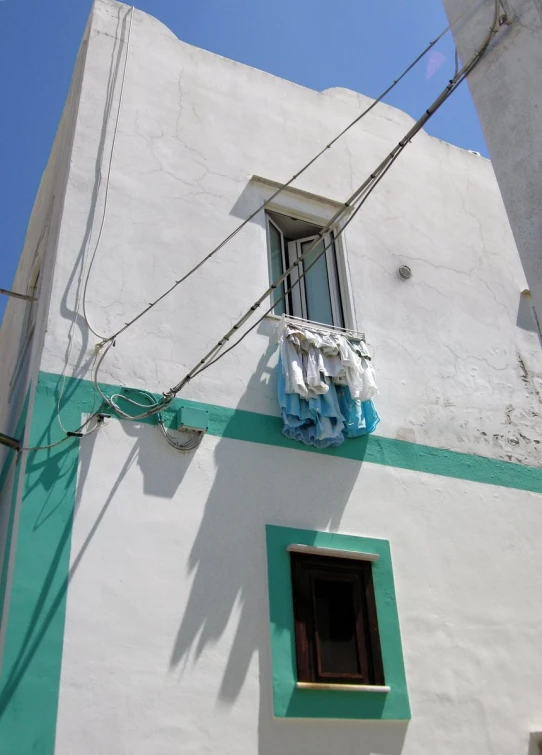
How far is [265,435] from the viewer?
701 cm

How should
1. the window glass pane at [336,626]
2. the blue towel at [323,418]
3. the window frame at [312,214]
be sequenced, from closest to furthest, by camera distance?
the window glass pane at [336,626], the blue towel at [323,418], the window frame at [312,214]

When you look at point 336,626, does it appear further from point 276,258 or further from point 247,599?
point 276,258

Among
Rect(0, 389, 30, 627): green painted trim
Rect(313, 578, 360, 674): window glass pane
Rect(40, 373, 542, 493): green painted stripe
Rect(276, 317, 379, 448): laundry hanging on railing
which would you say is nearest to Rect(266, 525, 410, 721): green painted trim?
Rect(313, 578, 360, 674): window glass pane

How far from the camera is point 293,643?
614 centimetres

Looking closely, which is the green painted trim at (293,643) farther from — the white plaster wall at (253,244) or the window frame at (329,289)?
the window frame at (329,289)

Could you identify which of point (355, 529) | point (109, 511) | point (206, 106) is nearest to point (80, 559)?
point (109, 511)

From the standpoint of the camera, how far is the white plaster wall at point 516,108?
191 inches

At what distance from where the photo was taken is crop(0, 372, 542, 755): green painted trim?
5090 millimetres

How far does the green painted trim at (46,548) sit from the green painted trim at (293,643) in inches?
3.0

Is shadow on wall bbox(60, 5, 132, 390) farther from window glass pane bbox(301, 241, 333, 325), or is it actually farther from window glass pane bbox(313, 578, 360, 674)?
window glass pane bbox(313, 578, 360, 674)

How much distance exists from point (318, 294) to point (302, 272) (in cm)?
28

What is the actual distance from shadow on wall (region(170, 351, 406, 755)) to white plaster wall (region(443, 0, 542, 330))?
2927 mm

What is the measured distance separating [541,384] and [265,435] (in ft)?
11.9

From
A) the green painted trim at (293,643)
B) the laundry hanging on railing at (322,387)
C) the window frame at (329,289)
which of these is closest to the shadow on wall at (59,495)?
the green painted trim at (293,643)
